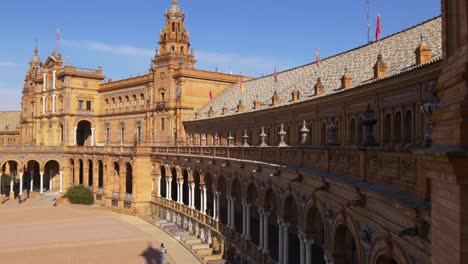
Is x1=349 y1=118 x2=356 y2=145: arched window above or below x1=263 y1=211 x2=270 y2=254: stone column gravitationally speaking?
above

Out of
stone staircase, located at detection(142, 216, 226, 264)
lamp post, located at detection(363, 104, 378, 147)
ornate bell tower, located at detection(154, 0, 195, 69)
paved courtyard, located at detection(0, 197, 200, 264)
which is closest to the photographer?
lamp post, located at detection(363, 104, 378, 147)

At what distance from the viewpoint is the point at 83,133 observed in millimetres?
74188

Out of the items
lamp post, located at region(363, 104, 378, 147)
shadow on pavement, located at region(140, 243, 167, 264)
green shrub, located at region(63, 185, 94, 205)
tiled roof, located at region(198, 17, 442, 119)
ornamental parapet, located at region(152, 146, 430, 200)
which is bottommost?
shadow on pavement, located at region(140, 243, 167, 264)

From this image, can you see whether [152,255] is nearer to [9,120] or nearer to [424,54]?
[424,54]

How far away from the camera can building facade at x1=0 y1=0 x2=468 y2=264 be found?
24.9 ft

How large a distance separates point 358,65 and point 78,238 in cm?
2866

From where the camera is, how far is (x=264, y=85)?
4650cm

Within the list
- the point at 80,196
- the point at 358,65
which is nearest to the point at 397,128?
the point at 358,65

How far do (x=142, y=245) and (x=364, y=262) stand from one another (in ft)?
95.7

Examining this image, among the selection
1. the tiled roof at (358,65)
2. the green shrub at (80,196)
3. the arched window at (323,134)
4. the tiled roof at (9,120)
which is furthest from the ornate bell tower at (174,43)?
the tiled roof at (9,120)

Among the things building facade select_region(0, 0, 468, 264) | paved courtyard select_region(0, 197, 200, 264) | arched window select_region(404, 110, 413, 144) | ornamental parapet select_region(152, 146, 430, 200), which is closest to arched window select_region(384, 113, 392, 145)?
building facade select_region(0, 0, 468, 264)

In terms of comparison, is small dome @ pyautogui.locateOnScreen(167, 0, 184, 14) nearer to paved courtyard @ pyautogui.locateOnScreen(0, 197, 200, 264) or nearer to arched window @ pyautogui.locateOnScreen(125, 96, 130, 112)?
arched window @ pyautogui.locateOnScreen(125, 96, 130, 112)

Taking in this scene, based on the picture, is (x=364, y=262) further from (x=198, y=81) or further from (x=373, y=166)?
(x=198, y=81)

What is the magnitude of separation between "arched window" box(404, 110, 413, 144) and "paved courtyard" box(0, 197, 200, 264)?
19838 millimetres
